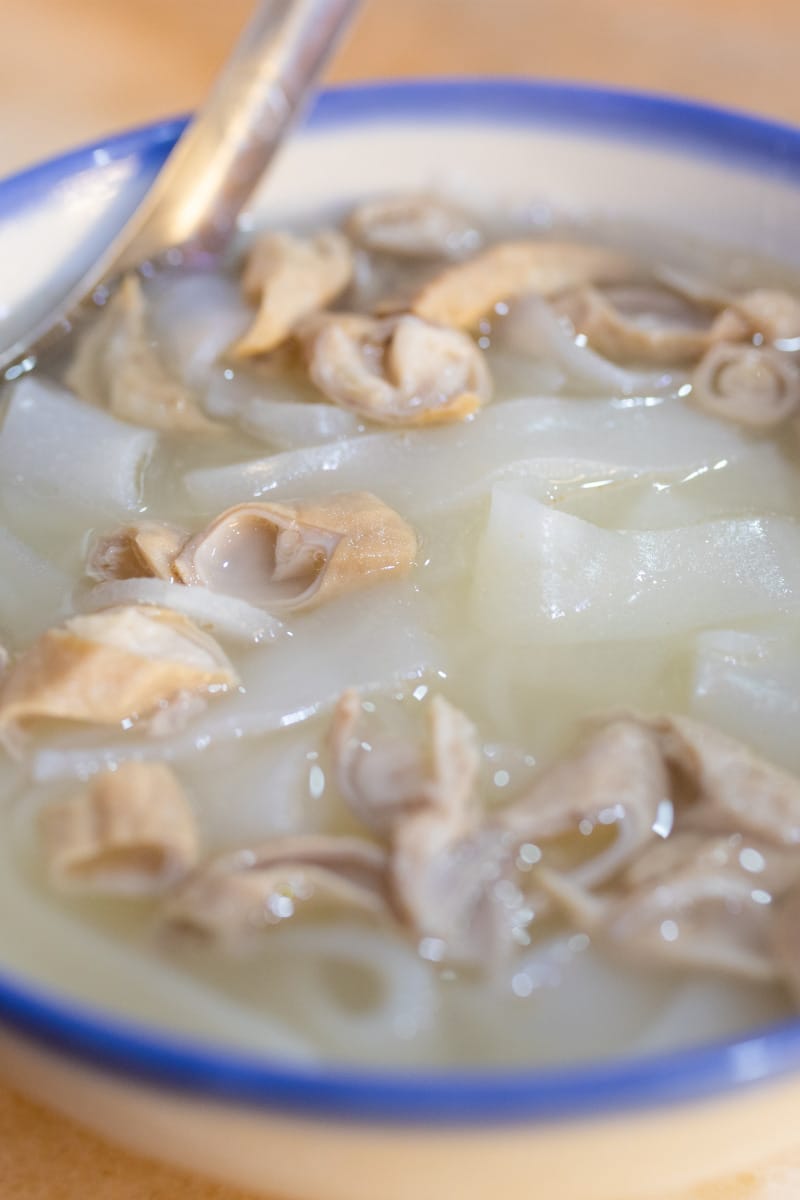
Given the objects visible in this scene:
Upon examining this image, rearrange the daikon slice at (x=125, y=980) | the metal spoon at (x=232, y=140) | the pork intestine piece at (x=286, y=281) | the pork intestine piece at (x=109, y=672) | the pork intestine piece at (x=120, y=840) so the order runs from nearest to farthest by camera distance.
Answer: the daikon slice at (x=125, y=980)
the pork intestine piece at (x=120, y=840)
the pork intestine piece at (x=109, y=672)
the pork intestine piece at (x=286, y=281)
the metal spoon at (x=232, y=140)

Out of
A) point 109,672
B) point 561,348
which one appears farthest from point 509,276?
point 109,672

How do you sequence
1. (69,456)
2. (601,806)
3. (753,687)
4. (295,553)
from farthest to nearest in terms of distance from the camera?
(69,456) < (295,553) < (753,687) < (601,806)

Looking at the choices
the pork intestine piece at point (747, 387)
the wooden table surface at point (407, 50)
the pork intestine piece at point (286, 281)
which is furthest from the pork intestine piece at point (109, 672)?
the wooden table surface at point (407, 50)

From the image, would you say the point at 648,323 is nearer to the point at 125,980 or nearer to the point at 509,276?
the point at 509,276

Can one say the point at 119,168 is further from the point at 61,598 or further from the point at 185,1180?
the point at 185,1180

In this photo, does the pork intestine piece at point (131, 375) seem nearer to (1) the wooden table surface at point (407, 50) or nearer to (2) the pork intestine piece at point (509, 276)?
(2) the pork intestine piece at point (509, 276)

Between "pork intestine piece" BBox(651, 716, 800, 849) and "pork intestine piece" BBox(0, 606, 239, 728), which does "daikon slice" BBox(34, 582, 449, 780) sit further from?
"pork intestine piece" BBox(651, 716, 800, 849)
